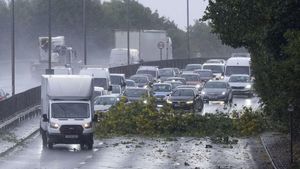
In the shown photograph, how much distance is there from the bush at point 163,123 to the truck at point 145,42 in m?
55.6

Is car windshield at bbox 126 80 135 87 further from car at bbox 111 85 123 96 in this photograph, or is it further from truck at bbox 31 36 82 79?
truck at bbox 31 36 82 79

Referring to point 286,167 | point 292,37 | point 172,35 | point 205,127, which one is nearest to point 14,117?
point 205,127

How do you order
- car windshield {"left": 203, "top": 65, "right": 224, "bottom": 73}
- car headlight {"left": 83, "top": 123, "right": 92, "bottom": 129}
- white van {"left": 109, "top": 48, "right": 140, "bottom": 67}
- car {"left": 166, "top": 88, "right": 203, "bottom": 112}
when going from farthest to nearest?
1. white van {"left": 109, "top": 48, "right": 140, "bottom": 67}
2. car windshield {"left": 203, "top": 65, "right": 224, "bottom": 73}
3. car {"left": 166, "top": 88, "right": 203, "bottom": 112}
4. car headlight {"left": 83, "top": 123, "right": 92, "bottom": 129}

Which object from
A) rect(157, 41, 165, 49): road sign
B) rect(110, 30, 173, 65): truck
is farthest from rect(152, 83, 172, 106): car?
rect(157, 41, 165, 49): road sign

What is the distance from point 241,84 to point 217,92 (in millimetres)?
6224

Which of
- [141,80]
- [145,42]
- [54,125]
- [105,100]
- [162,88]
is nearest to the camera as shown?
[54,125]

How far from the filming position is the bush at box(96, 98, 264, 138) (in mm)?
47125

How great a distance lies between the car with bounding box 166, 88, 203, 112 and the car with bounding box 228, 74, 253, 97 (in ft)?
32.3

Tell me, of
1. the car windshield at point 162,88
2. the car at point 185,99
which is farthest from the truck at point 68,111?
the car windshield at point 162,88

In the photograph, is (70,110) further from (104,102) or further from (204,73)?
(204,73)

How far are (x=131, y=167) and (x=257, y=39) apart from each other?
20.8 ft

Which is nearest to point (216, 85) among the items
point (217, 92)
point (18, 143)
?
point (217, 92)

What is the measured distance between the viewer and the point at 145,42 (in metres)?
108

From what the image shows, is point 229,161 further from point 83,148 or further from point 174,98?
point 174,98
